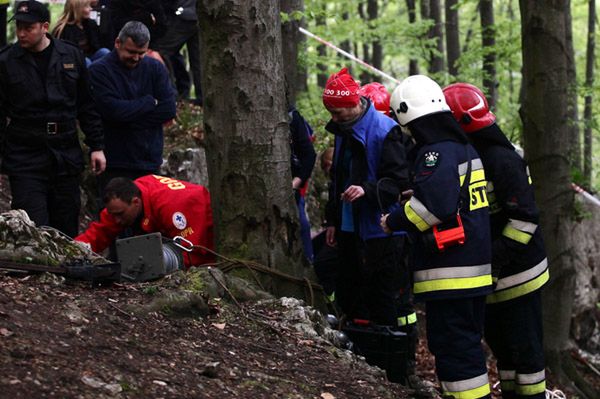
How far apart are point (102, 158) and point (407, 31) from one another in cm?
1111

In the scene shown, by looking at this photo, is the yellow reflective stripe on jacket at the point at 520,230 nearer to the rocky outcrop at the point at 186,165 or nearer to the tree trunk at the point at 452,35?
the rocky outcrop at the point at 186,165

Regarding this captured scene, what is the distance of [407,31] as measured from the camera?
17.1m

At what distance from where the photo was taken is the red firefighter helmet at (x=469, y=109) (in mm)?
5988

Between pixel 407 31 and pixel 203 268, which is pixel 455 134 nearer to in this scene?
pixel 203 268

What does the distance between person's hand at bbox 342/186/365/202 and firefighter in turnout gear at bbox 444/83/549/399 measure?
79 centimetres

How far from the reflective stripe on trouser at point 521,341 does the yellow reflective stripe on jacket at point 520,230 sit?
0.43 meters

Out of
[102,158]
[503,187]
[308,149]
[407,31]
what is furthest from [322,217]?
[407,31]

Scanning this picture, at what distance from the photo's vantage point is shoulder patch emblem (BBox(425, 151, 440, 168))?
5402mm

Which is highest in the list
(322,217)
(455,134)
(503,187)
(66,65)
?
(66,65)

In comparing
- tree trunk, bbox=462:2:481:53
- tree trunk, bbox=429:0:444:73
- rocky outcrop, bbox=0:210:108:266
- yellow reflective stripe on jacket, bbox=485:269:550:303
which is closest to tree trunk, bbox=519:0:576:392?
yellow reflective stripe on jacket, bbox=485:269:550:303

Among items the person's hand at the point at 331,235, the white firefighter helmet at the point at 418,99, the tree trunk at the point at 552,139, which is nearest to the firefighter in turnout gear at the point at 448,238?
the white firefighter helmet at the point at 418,99

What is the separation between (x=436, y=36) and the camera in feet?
59.1

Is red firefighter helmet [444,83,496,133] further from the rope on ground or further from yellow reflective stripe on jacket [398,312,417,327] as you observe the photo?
yellow reflective stripe on jacket [398,312,417,327]

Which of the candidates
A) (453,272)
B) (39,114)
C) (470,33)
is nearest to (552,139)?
(453,272)
